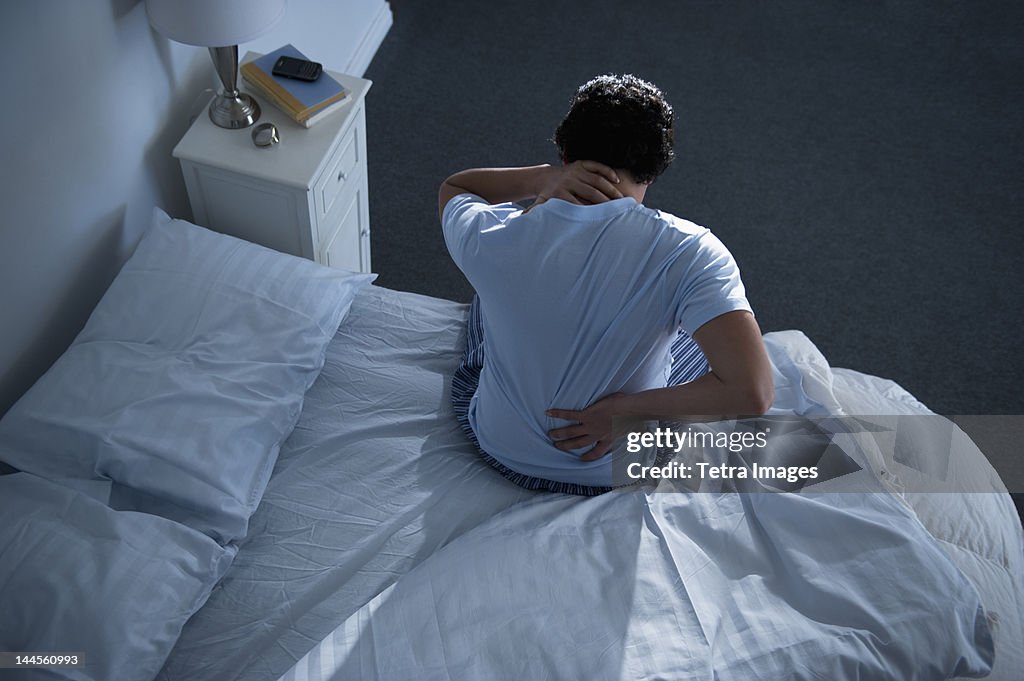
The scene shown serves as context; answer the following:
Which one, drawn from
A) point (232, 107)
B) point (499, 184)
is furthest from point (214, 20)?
point (499, 184)

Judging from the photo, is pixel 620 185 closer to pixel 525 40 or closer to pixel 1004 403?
pixel 1004 403

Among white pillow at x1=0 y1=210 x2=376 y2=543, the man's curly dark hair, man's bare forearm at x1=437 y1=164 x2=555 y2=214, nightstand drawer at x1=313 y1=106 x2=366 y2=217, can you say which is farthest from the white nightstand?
the man's curly dark hair

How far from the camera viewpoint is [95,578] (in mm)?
1280

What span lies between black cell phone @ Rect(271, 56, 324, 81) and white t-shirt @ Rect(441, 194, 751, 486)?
68 centimetres

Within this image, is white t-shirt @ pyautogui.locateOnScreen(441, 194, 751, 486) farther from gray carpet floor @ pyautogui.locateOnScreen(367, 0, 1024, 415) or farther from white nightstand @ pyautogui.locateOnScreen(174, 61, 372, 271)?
gray carpet floor @ pyautogui.locateOnScreen(367, 0, 1024, 415)

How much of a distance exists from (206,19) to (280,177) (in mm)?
341

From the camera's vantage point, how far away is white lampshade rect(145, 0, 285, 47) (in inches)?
64.7

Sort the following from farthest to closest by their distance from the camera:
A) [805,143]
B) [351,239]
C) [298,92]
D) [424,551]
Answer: [805,143], [351,239], [298,92], [424,551]

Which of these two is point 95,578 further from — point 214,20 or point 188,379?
point 214,20

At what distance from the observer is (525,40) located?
3320mm

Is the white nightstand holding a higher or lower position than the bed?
higher

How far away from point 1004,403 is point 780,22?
6.04 feet

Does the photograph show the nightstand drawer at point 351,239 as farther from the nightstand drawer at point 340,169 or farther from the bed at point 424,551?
the bed at point 424,551

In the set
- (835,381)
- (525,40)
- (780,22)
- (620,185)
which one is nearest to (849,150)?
(780,22)
